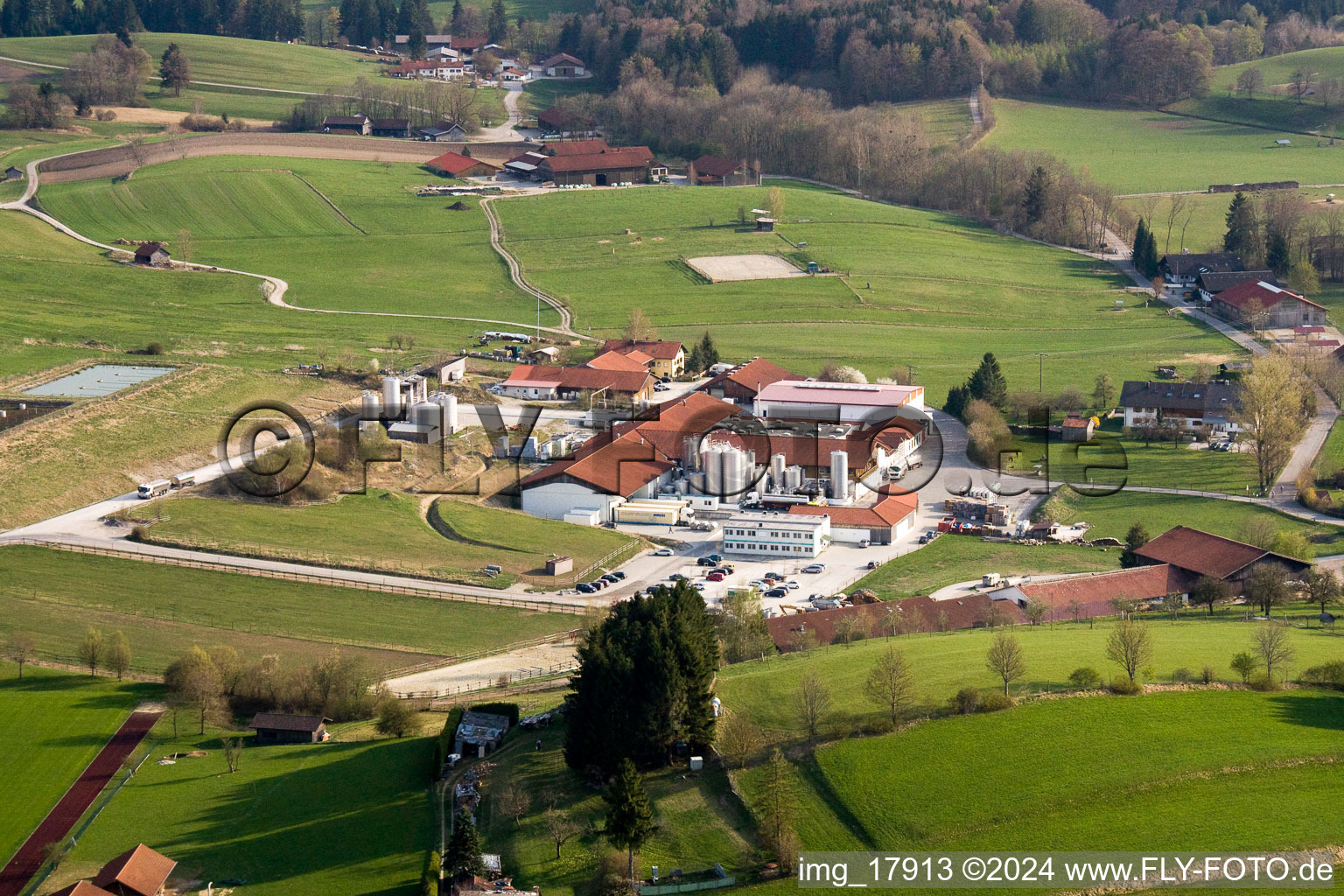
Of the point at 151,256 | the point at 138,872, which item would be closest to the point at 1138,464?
the point at 138,872

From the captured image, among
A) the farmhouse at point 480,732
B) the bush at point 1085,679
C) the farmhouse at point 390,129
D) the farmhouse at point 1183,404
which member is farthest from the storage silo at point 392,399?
the farmhouse at point 390,129

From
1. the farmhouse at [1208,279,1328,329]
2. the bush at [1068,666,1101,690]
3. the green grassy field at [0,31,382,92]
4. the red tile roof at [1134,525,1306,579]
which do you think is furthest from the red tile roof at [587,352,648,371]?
the green grassy field at [0,31,382,92]

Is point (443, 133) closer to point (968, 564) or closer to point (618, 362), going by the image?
point (618, 362)

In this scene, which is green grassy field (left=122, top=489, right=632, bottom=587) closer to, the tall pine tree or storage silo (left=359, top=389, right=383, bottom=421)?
storage silo (left=359, top=389, right=383, bottom=421)

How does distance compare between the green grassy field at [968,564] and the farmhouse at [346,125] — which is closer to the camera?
the green grassy field at [968,564]

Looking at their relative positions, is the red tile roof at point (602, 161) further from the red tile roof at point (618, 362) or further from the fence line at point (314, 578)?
the fence line at point (314, 578)

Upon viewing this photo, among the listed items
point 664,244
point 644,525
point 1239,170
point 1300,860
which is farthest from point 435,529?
point 1239,170
